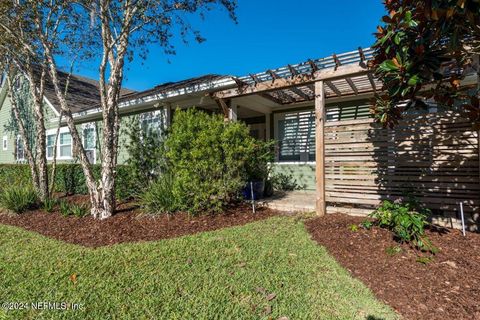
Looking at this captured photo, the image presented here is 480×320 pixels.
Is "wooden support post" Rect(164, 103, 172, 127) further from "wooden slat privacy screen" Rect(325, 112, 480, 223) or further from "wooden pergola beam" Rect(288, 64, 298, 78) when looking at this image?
"wooden slat privacy screen" Rect(325, 112, 480, 223)

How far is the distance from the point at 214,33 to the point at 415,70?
631cm

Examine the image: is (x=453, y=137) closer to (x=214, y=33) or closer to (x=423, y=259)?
(x=423, y=259)

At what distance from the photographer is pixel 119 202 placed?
26.3 feet

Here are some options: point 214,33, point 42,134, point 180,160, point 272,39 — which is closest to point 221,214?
point 180,160

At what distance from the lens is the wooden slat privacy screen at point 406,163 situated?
4410 mm

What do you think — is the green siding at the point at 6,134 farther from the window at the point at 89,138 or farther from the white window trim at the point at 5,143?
the window at the point at 89,138

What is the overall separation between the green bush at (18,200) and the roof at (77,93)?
21.4 feet

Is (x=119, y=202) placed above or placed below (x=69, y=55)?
below

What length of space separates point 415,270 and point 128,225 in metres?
5.03

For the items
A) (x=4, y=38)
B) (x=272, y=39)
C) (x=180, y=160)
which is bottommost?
(x=180, y=160)

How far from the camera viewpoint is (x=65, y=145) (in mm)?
13133

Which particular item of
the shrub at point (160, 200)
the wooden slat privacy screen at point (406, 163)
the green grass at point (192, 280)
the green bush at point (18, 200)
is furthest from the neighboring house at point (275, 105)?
the green grass at point (192, 280)

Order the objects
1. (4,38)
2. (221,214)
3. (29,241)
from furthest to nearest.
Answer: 1. (4,38)
2. (221,214)
3. (29,241)

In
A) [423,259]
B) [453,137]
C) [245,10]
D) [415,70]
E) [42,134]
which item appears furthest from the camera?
[42,134]
